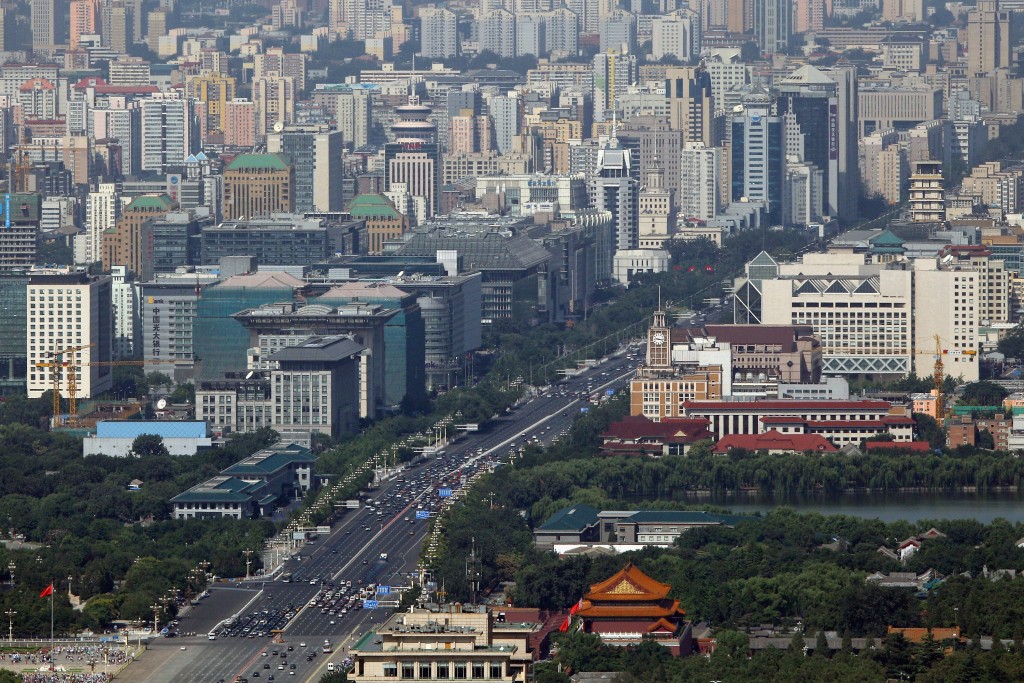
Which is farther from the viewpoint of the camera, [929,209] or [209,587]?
[929,209]

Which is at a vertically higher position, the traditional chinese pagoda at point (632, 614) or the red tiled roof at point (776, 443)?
the traditional chinese pagoda at point (632, 614)

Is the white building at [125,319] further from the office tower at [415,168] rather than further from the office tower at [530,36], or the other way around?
the office tower at [530,36]

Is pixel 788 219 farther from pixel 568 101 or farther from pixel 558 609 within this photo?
pixel 558 609

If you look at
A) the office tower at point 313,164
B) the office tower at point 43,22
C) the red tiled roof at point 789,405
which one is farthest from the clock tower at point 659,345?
the office tower at point 43,22

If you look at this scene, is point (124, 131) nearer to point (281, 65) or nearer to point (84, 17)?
point (281, 65)

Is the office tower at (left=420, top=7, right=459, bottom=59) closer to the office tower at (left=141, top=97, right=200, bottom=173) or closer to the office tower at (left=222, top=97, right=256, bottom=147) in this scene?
the office tower at (left=222, top=97, right=256, bottom=147)

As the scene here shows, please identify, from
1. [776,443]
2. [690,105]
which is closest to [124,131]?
[690,105]

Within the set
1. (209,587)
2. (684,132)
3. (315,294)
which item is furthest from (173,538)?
(684,132)
